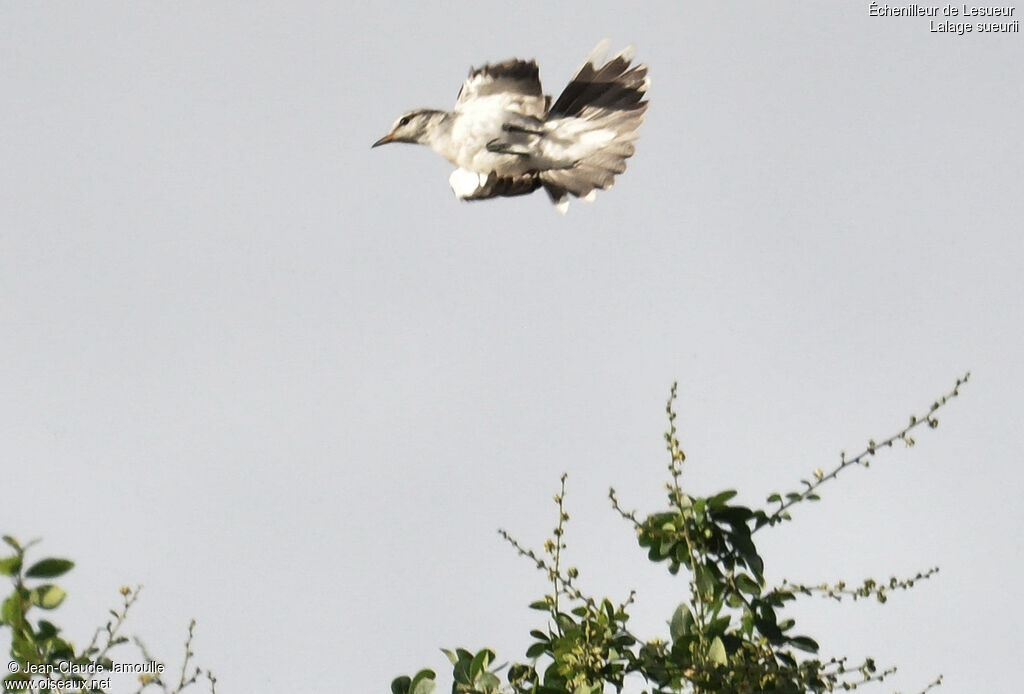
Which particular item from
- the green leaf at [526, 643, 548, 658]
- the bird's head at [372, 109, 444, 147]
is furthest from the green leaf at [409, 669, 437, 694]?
the bird's head at [372, 109, 444, 147]

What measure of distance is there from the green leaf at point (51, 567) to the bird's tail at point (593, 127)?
4800mm

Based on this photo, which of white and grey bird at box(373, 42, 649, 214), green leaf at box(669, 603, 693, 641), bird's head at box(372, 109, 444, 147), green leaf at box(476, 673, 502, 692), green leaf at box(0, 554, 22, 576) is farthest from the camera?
bird's head at box(372, 109, 444, 147)

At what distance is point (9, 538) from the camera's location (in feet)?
15.9

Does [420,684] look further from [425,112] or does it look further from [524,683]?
[425,112]

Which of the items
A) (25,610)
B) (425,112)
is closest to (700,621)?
A: (25,610)

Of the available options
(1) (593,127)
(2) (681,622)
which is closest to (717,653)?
(2) (681,622)

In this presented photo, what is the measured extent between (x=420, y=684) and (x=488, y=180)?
4.20m

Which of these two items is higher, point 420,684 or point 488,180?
point 488,180

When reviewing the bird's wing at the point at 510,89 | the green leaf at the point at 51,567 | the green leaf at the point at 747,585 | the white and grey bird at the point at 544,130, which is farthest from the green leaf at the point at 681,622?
the bird's wing at the point at 510,89

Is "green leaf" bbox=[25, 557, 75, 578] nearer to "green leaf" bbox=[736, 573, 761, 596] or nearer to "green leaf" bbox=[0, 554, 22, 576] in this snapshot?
"green leaf" bbox=[0, 554, 22, 576]

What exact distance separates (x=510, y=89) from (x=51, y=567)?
5101 millimetres

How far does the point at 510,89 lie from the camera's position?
8.92 metres

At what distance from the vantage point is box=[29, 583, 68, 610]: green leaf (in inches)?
196

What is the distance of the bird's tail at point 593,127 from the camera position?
29.2 feet
